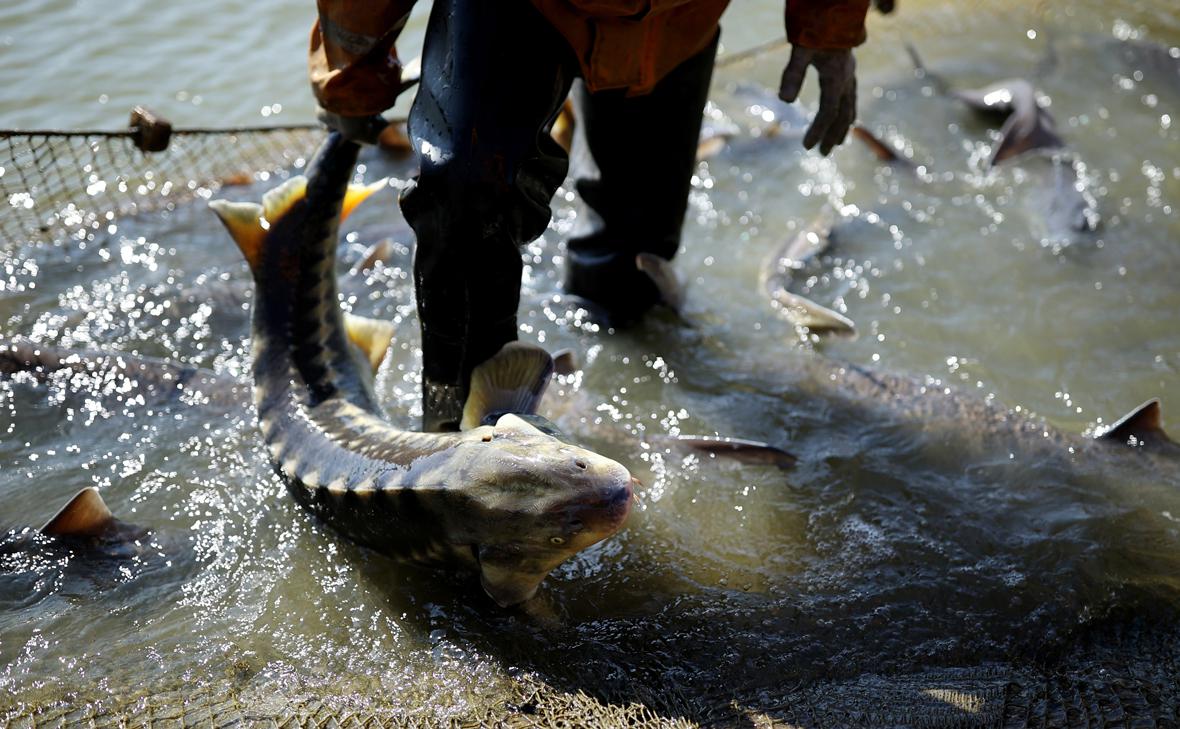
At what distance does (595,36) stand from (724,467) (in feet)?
4.18

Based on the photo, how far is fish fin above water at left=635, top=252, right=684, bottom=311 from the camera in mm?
3660

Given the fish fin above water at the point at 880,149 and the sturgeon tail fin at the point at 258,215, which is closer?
the sturgeon tail fin at the point at 258,215

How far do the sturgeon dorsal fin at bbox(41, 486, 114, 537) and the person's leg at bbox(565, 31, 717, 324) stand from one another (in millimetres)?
1804

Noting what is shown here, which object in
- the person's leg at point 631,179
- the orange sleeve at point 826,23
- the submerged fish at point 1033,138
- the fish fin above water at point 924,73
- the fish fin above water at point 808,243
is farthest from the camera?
the fish fin above water at point 924,73

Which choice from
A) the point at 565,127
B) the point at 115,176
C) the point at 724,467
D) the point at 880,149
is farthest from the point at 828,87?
the point at 115,176

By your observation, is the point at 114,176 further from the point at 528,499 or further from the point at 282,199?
the point at 528,499

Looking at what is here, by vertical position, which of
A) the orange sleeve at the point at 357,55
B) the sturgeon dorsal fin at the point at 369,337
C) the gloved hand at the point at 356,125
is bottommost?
the sturgeon dorsal fin at the point at 369,337

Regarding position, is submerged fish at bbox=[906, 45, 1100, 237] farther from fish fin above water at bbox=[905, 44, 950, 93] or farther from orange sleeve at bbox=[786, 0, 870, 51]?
orange sleeve at bbox=[786, 0, 870, 51]

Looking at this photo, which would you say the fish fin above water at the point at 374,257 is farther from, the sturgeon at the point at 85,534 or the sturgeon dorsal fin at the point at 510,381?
A: the sturgeon dorsal fin at the point at 510,381

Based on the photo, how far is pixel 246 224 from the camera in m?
3.03

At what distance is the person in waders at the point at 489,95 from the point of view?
2.36m

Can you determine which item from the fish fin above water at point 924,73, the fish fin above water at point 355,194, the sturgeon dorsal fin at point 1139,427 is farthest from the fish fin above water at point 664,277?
the fish fin above water at point 924,73

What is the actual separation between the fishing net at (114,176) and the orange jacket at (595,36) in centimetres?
130

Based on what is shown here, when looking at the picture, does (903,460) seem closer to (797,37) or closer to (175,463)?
(797,37)
